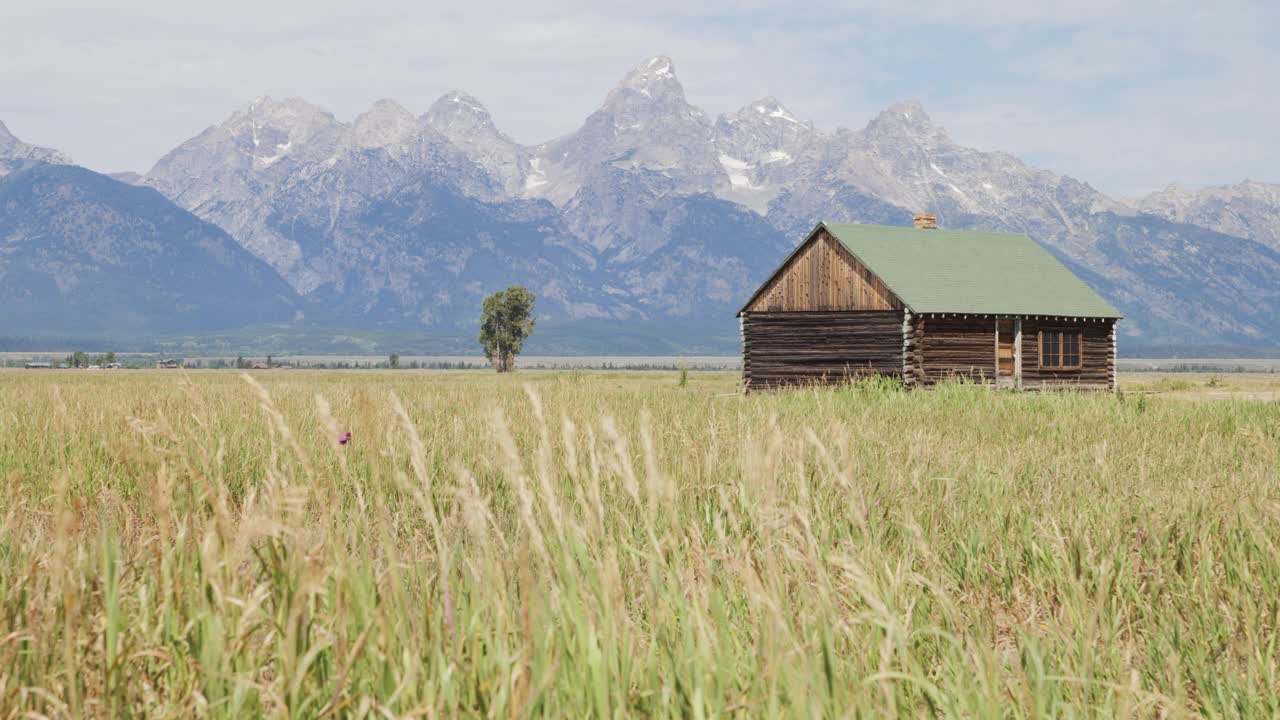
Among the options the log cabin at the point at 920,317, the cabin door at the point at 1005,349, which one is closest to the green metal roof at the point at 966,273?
the log cabin at the point at 920,317

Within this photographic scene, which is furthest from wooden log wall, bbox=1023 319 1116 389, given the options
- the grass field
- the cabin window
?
the grass field

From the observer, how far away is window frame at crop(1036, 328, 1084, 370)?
34656 millimetres

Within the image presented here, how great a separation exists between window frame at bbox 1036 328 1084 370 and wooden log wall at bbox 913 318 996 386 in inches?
92.9

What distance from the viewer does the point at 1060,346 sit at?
1385 inches

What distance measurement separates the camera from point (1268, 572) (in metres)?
4.23

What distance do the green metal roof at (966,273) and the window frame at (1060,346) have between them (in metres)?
0.81

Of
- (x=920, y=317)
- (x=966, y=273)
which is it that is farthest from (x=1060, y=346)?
(x=920, y=317)

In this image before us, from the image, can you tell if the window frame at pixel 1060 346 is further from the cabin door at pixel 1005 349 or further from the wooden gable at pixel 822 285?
the wooden gable at pixel 822 285

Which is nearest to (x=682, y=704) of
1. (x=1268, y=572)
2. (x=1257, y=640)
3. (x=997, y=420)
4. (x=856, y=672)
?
(x=856, y=672)

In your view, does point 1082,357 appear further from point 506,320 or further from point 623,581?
point 506,320

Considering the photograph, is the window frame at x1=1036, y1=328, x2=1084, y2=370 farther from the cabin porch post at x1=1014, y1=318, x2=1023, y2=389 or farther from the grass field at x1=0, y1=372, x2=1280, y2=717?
the grass field at x1=0, y1=372, x2=1280, y2=717

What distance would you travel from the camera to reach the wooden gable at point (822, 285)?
109ft

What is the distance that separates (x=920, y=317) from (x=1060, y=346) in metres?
6.62

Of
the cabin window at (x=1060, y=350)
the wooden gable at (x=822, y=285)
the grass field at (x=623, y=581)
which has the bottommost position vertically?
the grass field at (x=623, y=581)
